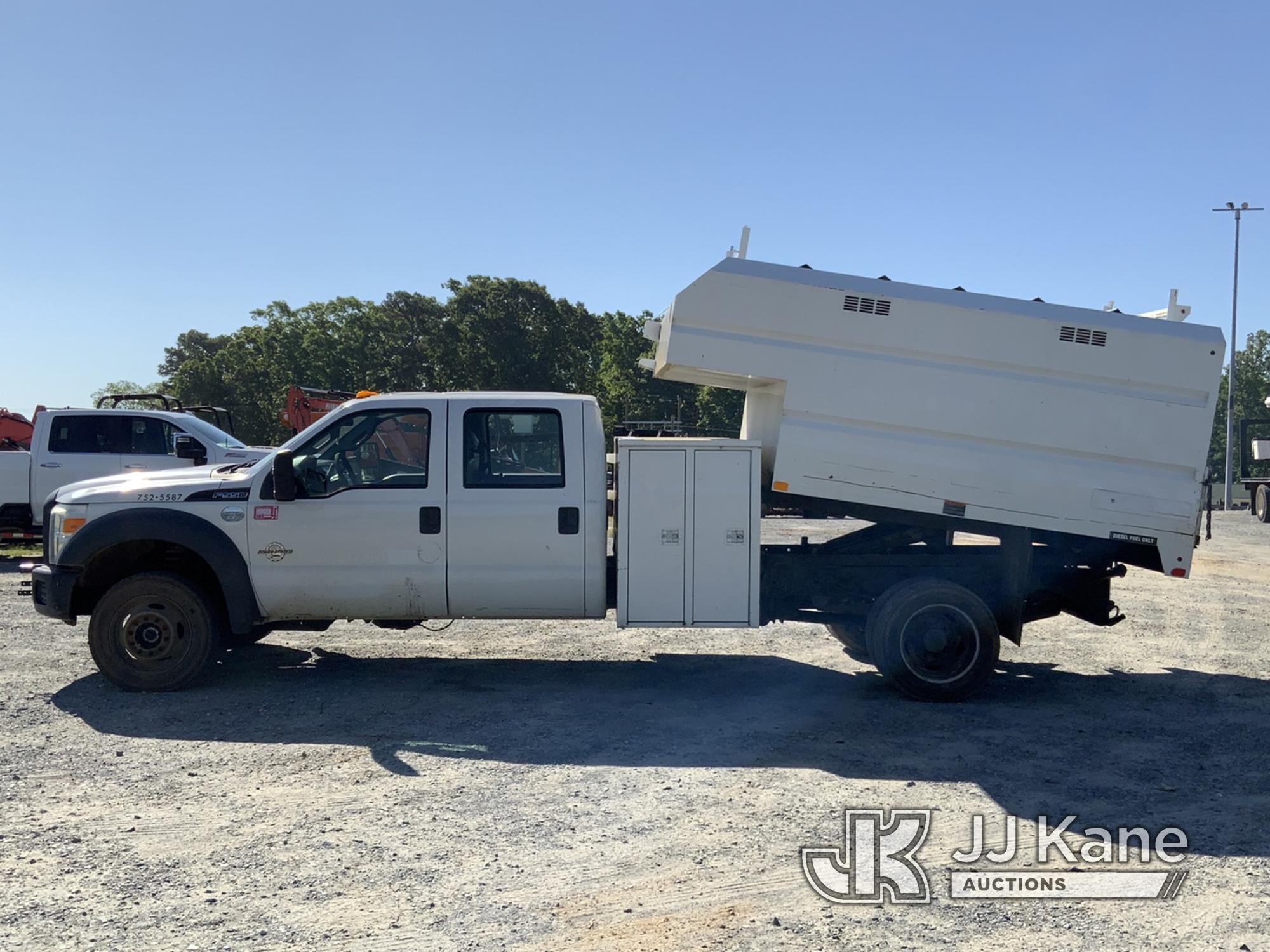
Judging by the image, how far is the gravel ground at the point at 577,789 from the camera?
417 cm

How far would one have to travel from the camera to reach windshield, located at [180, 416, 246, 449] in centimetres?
1524

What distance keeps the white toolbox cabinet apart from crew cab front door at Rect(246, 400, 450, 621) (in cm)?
131

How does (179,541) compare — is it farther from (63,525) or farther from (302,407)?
(302,407)

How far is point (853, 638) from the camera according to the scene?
852 cm

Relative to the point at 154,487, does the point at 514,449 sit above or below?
above

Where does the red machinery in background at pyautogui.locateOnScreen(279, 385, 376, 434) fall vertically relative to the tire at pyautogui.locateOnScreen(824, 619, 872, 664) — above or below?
above

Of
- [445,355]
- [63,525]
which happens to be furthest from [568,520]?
[445,355]

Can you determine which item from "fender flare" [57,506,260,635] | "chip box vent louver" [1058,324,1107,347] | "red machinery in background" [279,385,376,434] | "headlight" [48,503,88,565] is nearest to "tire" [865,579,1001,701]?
"chip box vent louver" [1058,324,1107,347]

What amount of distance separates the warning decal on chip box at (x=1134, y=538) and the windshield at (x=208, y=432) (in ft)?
39.1

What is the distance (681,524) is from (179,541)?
348cm

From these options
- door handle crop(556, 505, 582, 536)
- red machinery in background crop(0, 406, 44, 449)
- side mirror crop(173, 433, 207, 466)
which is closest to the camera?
door handle crop(556, 505, 582, 536)

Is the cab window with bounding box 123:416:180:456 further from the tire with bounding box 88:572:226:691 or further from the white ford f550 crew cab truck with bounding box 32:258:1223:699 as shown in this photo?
the tire with bounding box 88:572:226:691

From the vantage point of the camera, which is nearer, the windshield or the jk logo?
the jk logo

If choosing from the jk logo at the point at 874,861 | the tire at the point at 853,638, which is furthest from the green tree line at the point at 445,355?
the jk logo at the point at 874,861
